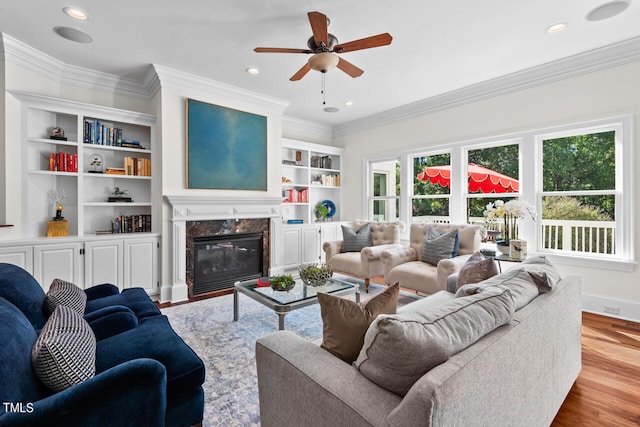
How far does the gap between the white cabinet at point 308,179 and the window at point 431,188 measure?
1.65m

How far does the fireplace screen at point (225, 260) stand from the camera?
4.01 meters

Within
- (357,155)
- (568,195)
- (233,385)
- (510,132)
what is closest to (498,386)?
(233,385)

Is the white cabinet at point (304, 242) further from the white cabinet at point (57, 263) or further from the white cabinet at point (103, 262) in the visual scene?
the white cabinet at point (57, 263)

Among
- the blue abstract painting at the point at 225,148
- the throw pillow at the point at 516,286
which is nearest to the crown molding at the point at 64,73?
the blue abstract painting at the point at 225,148

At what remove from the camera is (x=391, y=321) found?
934 millimetres

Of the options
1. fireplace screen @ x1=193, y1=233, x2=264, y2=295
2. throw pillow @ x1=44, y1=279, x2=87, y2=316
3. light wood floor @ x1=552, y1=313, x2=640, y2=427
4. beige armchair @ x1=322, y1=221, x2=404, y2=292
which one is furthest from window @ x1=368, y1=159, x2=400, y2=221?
throw pillow @ x1=44, y1=279, x2=87, y2=316

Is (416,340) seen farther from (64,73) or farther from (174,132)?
(64,73)

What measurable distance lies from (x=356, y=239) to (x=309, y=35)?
279 centimetres

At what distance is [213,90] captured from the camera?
3.98 m

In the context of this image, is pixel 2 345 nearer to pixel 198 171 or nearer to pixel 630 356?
pixel 198 171

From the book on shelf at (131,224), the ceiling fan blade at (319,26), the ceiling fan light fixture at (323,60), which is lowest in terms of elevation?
the book on shelf at (131,224)

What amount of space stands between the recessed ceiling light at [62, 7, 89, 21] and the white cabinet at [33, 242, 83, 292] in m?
2.19

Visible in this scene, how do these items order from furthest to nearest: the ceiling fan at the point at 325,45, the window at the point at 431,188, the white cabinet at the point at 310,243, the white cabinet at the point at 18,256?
the white cabinet at the point at 310,243 < the window at the point at 431,188 < the white cabinet at the point at 18,256 < the ceiling fan at the point at 325,45

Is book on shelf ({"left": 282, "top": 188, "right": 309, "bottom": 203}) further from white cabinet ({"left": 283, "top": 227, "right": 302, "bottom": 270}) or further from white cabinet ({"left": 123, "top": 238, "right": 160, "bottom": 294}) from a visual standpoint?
white cabinet ({"left": 123, "top": 238, "right": 160, "bottom": 294})
